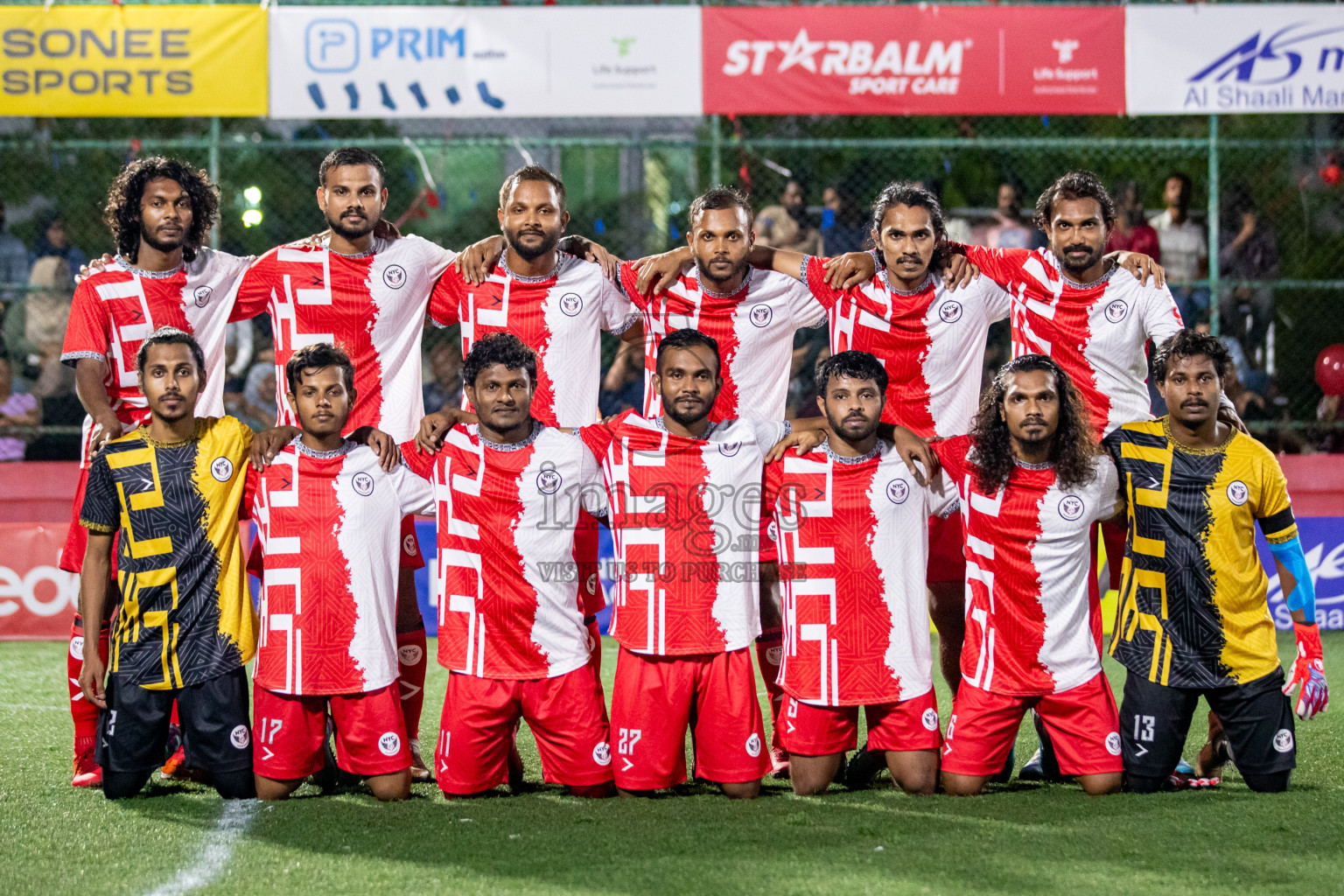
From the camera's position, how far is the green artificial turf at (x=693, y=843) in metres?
3.74

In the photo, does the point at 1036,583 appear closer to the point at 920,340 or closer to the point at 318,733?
the point at 920,340

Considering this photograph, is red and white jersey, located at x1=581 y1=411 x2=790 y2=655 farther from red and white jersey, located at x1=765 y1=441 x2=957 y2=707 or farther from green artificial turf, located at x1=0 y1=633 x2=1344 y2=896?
green artificial turf, located at x1=0 y1=633 x2=1344 y2=896

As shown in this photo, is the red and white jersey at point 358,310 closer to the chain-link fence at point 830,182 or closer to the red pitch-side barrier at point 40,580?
the red pitch-side barrier at point 40,580

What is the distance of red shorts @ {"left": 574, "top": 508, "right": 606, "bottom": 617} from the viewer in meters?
4.82

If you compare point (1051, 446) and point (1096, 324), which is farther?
point (1096, 324)

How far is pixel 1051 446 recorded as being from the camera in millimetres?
4754

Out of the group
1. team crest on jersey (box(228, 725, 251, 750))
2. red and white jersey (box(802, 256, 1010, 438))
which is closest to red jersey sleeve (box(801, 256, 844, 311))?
red and white jersey (box(802, 256, 1010, 438))

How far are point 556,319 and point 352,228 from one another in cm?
86

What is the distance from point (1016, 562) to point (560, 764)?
1.69m

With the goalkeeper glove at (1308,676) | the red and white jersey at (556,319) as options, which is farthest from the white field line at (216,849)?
the goalkeeper glove at (1308,676)

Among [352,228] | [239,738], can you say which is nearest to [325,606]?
[239,738]

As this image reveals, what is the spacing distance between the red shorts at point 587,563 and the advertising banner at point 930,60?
5.75 meters

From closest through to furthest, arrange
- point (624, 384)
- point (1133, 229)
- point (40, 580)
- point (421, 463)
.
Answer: point (421, 463) → point (40, 580) → point (624, 384) → point (1133, 229)

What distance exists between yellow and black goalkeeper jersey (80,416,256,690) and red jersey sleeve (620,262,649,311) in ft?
5.52
